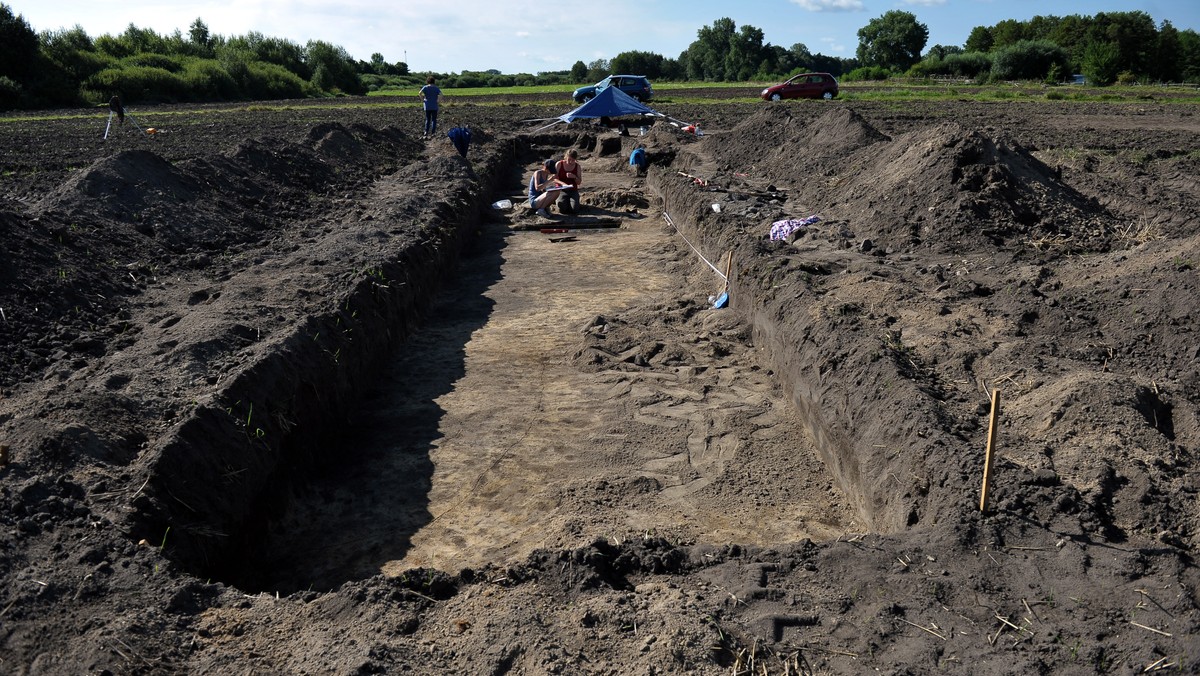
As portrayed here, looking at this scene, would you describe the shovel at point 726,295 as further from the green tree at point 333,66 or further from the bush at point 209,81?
the green tree at point 333,66

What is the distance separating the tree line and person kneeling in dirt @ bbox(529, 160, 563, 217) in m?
33.1

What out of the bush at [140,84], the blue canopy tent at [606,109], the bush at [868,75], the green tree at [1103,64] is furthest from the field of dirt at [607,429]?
the bush at [868,75]

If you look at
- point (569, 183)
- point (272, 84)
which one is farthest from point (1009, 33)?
point (569, 183)

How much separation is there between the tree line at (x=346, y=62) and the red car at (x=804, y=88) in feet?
58.9

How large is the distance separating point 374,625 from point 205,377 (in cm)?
300

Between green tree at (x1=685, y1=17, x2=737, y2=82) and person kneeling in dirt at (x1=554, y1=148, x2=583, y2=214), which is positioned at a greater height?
green tree at (x1=685, y1=17, x2=737, y2=82)

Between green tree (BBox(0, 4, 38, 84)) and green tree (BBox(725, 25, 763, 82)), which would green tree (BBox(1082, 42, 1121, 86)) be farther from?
green tree (BBox(0, 4, 38, 84))

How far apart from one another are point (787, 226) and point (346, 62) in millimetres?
54091

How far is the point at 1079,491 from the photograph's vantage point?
4.89 meters

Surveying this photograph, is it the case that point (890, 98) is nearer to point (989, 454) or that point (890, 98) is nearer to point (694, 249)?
point (694, 249)

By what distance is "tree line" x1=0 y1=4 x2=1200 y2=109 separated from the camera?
40.3 m

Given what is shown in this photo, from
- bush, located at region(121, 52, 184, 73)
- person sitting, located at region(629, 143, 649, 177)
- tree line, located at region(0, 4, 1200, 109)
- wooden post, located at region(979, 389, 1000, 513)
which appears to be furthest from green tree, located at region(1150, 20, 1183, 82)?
wooden post, located at region(979, 389, 1000, 513)

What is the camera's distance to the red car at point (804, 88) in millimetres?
36375

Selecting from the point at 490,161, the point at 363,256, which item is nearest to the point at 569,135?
the point at 490,161
